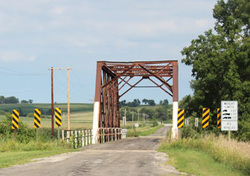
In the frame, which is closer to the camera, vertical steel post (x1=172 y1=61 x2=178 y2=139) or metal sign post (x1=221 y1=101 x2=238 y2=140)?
metal sign post (x1=221 y1=101 x2=238 y2=140)

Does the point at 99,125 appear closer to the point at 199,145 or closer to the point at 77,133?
the point at 77,133

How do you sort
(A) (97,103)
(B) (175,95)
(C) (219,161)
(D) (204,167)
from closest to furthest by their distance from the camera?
(D) (204,167)
(C) (219,161)
(B) (175,95)
(A) (97,103)

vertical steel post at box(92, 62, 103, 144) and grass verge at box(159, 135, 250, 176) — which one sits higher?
vertical steel post at box(92, 62, 103, 144)

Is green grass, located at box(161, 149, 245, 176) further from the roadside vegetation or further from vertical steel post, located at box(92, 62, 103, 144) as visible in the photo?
vertical steel post, located at box(92, 62, 103, 144)

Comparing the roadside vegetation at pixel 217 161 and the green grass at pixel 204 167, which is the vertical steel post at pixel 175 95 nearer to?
the roadside vegetation at pixel 217 161

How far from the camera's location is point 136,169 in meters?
14.0

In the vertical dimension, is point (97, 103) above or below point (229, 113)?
above

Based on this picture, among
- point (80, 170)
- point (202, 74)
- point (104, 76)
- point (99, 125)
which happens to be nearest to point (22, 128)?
point (99, 125)

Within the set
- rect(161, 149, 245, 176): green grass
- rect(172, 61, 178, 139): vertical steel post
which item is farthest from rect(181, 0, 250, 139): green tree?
rect(161, 149, 245, 176): green grass

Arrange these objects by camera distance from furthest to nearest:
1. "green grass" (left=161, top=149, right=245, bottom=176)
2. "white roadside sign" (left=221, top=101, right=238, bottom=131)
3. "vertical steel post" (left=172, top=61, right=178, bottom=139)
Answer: "vertical steel post" (left=172, top=61, right=178, bottom=139)
"white roadside sign" (left=221, top=101, right=238, bottom=131)
"green grass" (left=161, top=149, right=245, bottom=176)

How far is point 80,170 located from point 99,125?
2392 cm

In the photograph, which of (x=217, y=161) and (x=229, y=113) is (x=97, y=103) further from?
(x=217, y=161)

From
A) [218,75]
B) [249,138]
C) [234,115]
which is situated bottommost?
[249,138]

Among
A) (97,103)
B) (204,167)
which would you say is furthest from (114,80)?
(204,167)
